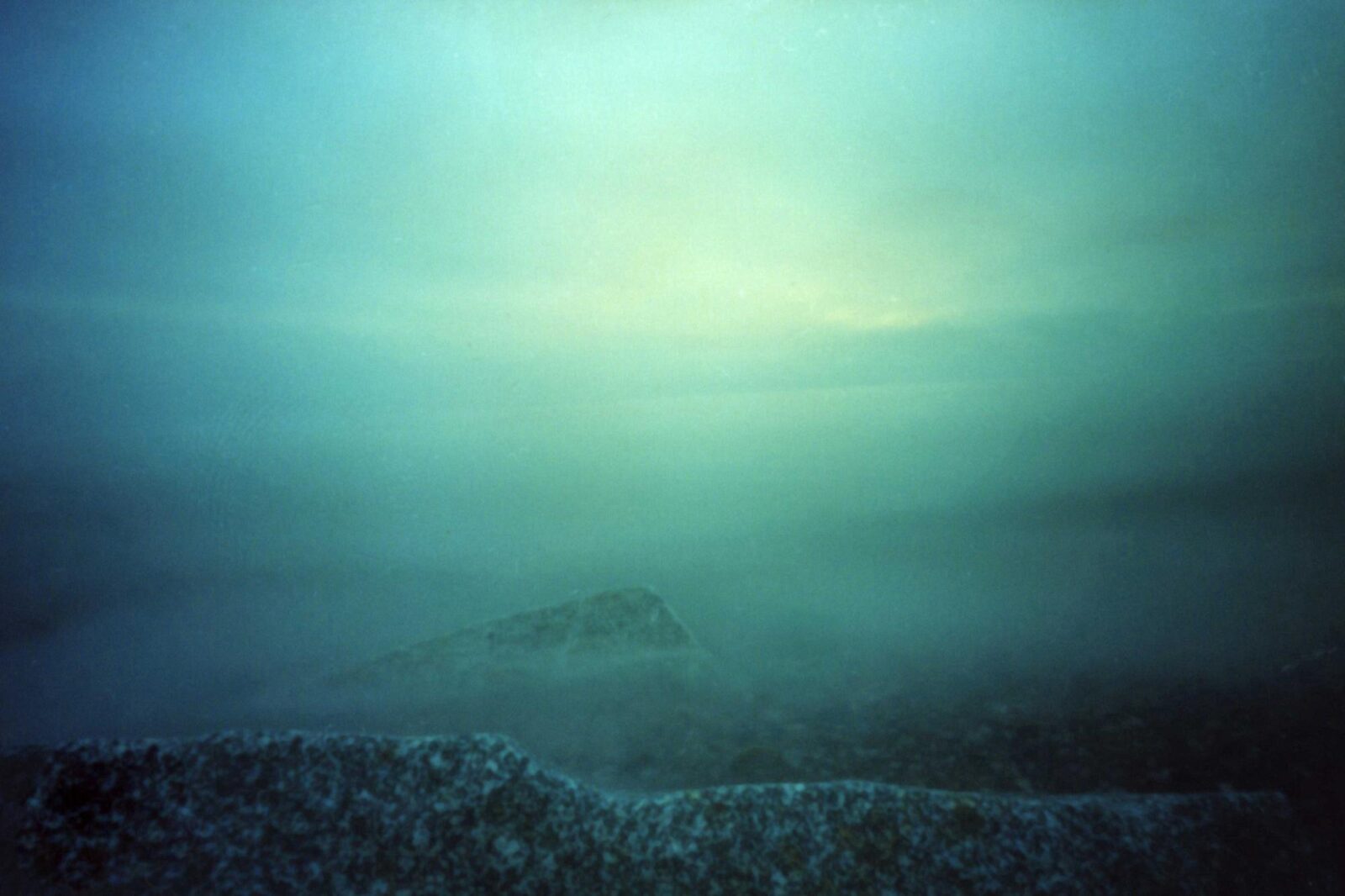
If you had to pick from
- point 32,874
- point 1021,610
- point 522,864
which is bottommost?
point 1021,610

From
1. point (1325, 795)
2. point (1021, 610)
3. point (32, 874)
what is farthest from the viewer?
point (1021, 610)

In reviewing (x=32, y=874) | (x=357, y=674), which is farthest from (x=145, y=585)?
(x=32, y=874)

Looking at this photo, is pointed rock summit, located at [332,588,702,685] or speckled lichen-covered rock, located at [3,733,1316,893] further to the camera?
pointed rock summit, located at [332,588,702,685]

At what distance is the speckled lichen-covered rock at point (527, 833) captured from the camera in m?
5.81

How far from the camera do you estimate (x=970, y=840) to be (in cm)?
609

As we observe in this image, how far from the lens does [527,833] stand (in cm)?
611

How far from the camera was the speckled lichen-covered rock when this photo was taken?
19.1 feet

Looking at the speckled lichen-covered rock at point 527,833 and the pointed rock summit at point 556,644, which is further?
the pointed rock summit at point 556,644

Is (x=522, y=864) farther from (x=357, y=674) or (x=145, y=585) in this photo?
(x=145, y=585)

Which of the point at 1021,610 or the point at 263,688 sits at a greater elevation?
the point at 263,688

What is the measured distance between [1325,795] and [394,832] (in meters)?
9.39

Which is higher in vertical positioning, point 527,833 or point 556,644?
point 556,644

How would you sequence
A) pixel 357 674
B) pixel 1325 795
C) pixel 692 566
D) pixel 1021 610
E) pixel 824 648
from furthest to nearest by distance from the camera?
pixel 692 566
pixel 1021 610
pixel 824 648
pixel 357 674
pixel 1325 795

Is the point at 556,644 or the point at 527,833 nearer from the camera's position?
the point at 527,833
